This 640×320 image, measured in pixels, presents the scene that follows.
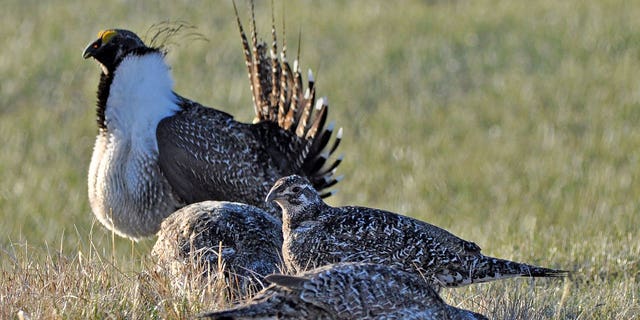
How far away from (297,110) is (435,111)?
523 centimetres

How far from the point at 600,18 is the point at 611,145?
Answer: 3.74 metres

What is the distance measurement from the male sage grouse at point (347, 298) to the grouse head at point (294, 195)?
1.16 meters

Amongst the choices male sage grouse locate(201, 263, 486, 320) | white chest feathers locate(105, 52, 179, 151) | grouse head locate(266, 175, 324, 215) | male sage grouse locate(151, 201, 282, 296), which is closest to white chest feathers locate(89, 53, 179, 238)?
white chest feathers locate(105, 52, 179, 151)

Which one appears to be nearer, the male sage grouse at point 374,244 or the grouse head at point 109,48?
the male sage grouse at point 374,244

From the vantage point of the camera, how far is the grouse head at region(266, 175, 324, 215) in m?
6.21

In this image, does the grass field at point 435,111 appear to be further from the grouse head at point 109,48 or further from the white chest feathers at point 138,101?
the grouse head at point 109,48

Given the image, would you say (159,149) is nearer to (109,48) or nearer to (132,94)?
(132,94)

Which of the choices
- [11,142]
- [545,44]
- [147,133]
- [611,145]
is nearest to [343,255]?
[147,133]

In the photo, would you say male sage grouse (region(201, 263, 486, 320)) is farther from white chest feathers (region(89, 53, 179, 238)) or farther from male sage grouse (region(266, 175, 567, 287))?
white chest feathers (region(89, 53, 179, 238))

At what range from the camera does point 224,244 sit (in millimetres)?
6410

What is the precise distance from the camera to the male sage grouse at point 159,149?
8031 mm

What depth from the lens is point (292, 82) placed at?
881 centimetres

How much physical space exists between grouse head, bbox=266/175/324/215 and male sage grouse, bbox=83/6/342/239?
174 centimetres

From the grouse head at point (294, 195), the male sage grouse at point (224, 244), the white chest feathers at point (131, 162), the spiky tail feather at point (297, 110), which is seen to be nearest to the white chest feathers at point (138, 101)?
the white chest feathers at point (131, 162)
